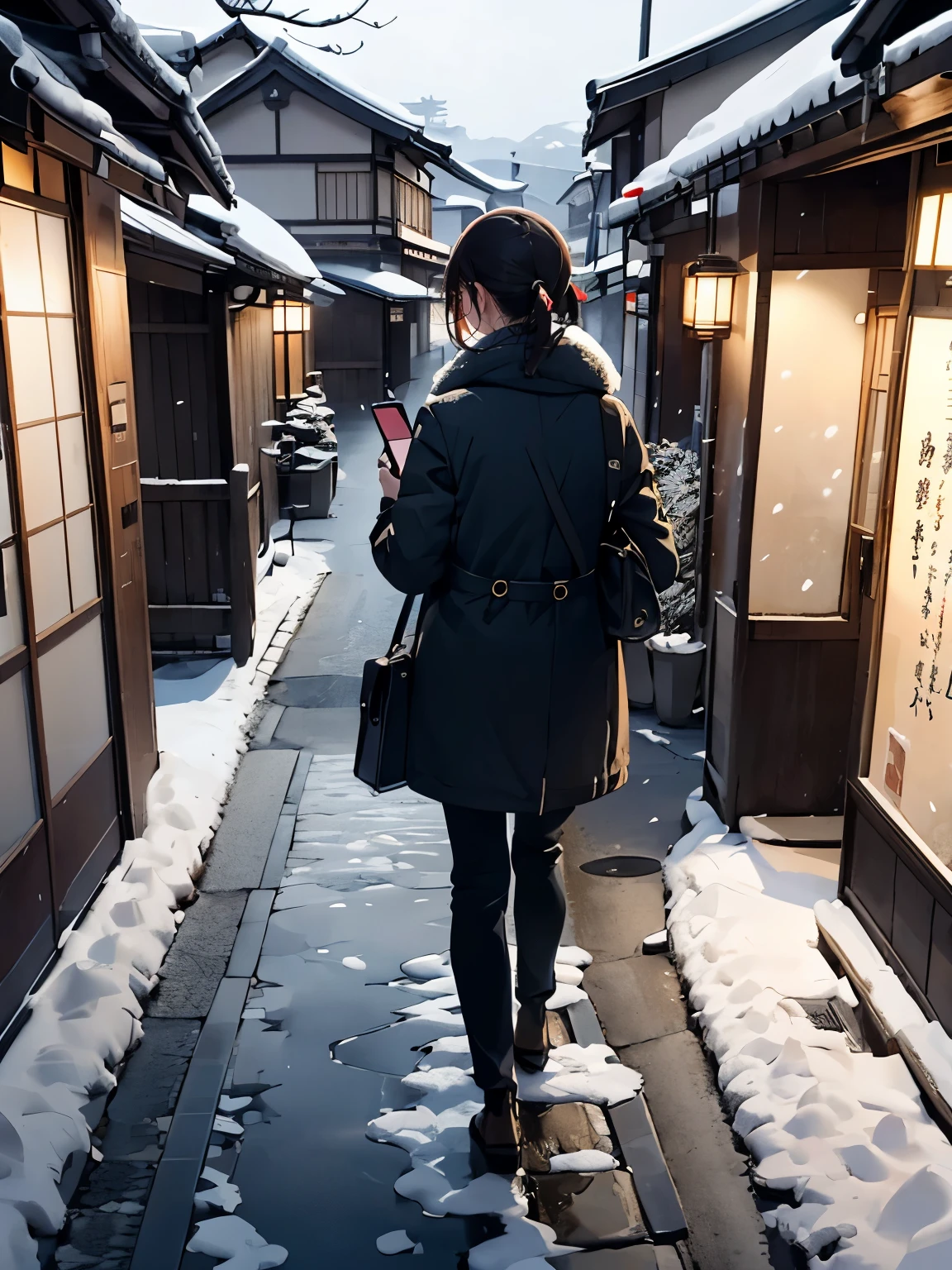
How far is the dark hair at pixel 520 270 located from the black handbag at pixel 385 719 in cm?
93

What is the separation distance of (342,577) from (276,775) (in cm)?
661

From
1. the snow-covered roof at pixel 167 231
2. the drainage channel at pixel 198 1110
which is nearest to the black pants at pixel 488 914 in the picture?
the drainage channel at pixel 198 1110

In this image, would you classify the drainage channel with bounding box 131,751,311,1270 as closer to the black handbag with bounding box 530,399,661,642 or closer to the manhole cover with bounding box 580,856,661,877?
the manhole cover with bounding box 580,856,661,877

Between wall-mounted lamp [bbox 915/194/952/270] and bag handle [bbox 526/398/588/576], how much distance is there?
5.81ft

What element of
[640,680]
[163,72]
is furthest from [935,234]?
[640,680]

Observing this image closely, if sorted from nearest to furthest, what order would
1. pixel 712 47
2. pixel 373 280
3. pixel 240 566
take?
pixel 240 566
pixel 712 47
pixel 373 280

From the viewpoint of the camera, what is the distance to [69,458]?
17.6 ft

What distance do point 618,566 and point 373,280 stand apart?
907 inches

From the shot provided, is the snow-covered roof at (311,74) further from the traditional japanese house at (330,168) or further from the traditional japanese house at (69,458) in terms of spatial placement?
the traditional japanese house at (69,458)

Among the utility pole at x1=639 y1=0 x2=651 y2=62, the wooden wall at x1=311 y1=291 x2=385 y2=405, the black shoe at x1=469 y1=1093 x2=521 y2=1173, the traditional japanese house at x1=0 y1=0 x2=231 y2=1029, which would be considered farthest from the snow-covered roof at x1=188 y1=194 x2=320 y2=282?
the wooden wall at x1=311 y1=291 x2=385 y2=405

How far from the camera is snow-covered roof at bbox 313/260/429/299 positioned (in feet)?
78.9

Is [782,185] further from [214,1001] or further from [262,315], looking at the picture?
[262,315]

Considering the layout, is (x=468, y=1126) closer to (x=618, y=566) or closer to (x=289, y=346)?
(x=618, y=566)

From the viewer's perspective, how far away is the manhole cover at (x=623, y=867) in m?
6.03
